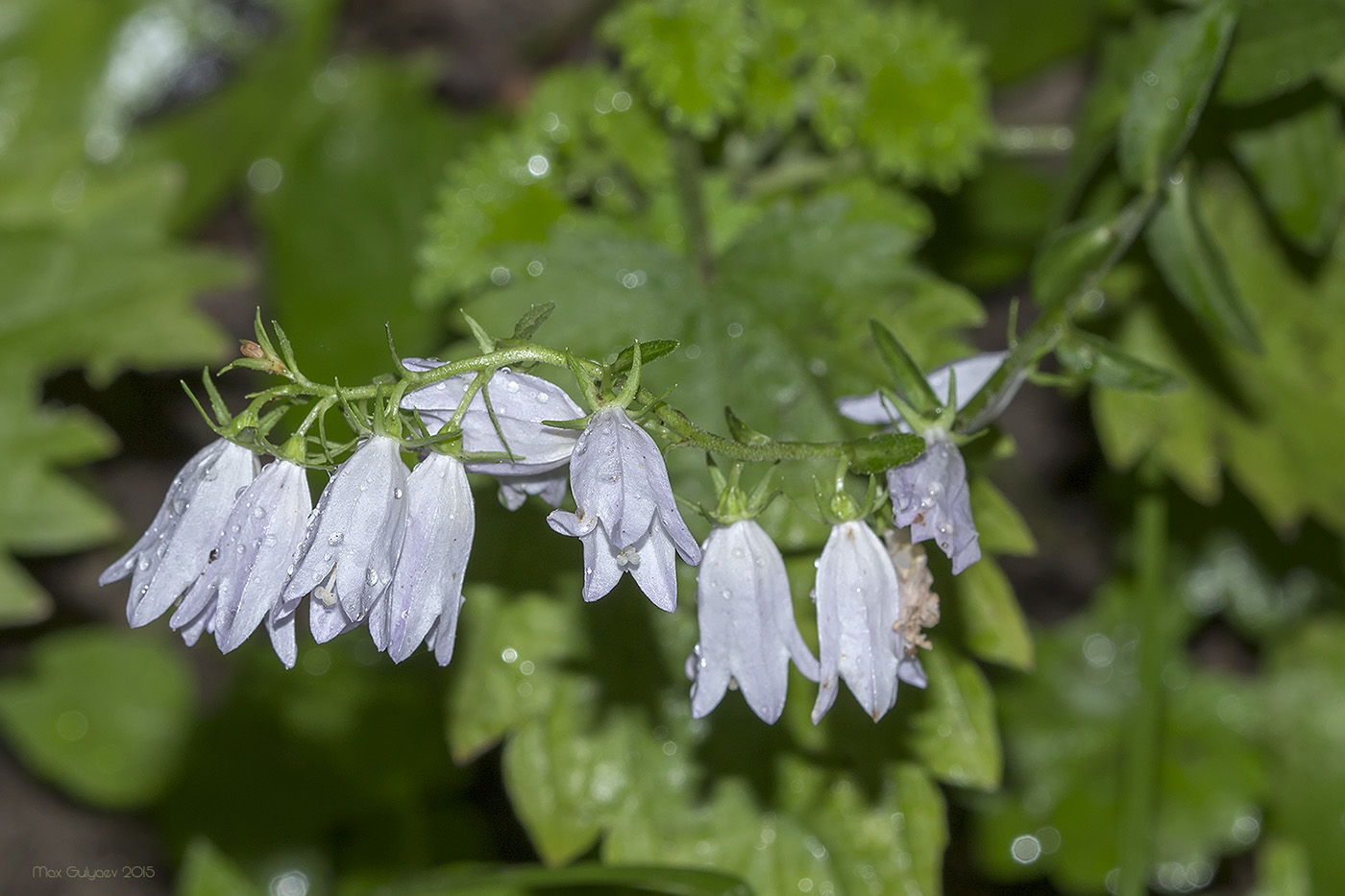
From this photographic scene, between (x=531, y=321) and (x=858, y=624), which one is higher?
(x=531, y=321)

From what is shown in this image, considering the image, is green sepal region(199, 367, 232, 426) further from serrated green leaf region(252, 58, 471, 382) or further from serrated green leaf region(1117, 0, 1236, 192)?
serrated green leaf region(1117, 0, 1236, 192)

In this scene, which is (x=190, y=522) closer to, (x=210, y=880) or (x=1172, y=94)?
(x=210, y=880)

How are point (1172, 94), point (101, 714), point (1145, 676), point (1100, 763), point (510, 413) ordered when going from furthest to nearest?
point (101, 714) → point (1100, 763) → point (1145, 676) → point (1172, 94) → point (510, 413)

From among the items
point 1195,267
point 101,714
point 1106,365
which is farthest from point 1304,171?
point 101,714

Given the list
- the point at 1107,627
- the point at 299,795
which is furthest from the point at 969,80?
the point at 299,795

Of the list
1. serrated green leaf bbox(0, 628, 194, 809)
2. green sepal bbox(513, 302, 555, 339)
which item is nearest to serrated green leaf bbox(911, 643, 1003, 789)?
green sepal bbox(513, 302, 555, 339)

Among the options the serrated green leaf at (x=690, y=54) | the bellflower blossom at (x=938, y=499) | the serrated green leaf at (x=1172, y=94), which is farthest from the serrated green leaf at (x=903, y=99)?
the bellflower blossom at (x=938, y=499)

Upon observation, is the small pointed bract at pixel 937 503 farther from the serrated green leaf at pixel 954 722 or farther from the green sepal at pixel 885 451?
the serrated green leaf at pixel 954 722
